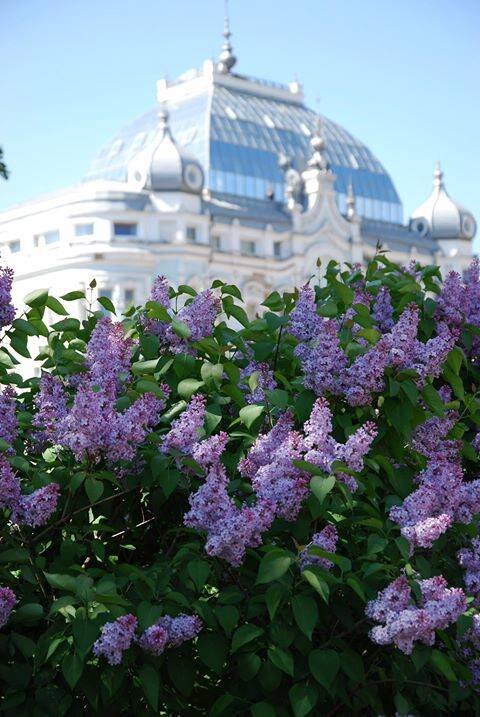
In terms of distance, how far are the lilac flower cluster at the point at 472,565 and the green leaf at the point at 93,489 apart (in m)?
1.31

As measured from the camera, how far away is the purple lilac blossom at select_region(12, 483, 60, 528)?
4609 millimetres

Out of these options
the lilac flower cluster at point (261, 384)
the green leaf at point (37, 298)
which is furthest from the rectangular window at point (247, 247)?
the lilac flower cluster at point (261, 384)

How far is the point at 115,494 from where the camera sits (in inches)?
194

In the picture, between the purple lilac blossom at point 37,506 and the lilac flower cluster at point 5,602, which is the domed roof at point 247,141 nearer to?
the purple lilac blossom at point 37,506

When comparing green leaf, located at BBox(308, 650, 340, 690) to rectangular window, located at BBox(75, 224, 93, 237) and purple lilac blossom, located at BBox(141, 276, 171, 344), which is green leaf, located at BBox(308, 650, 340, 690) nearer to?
purple lilac blossom, located at BBox(141, 276, 171, 344)

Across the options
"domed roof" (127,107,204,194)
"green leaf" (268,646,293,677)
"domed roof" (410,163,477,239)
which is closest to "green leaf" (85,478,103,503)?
"green leaf" (268,646,293,677)

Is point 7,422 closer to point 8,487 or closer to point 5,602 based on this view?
point 8,487

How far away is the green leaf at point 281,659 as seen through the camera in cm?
447

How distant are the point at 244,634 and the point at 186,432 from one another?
2.35 feet

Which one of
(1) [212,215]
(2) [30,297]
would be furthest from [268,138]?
(2) [30,297]

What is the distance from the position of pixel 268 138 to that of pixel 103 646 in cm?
7613

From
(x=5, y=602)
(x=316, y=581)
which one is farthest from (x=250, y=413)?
(x=5, y=602)

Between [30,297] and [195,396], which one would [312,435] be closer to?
[195,396]

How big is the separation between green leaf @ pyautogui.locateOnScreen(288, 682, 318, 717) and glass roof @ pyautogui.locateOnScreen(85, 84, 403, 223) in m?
70.4
